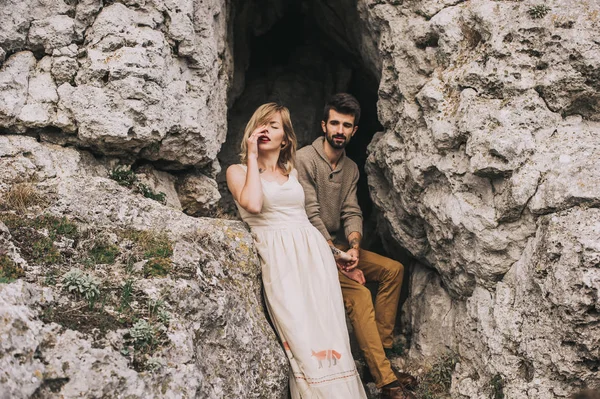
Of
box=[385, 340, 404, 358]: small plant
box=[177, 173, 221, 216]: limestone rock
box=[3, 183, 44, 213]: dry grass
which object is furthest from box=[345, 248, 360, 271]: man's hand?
box=[3, 183, 44, 213]: dry grass

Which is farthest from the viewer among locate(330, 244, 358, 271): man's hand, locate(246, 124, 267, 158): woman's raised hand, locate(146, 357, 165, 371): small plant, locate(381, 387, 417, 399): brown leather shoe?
locate(330, 244, 358, 271): man's hand

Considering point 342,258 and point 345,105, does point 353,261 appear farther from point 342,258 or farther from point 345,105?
point 345,105

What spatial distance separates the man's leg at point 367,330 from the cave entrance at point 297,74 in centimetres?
403

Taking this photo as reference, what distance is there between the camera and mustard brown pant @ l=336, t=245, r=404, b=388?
279 inches

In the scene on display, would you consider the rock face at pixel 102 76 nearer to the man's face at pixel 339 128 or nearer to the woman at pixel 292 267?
the woman at pixel 292 267

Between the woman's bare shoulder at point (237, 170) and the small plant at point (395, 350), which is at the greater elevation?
the woman's bare shoulder at point (237, 170)

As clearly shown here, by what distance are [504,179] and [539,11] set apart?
211 centimetres

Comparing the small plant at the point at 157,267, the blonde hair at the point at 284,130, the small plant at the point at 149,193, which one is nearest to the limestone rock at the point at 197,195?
the small plant at the point at 149,193

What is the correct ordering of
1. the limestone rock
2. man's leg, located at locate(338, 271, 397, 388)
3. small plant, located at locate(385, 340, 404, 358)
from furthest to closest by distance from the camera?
small plant, located at locate(385, 340, 404, 358) < the limestone rock < man's leg, located at locate(338, 271, 397, 388)

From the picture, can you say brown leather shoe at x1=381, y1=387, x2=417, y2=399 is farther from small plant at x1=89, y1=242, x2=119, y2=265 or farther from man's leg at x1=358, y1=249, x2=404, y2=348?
small plant at x1=89, y1=242, x2=119, y2=265

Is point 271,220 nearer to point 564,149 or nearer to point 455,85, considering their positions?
point 455,85

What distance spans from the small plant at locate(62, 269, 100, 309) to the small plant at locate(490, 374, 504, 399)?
14.8 feet

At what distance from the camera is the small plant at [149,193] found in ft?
22.2

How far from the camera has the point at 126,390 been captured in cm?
391
